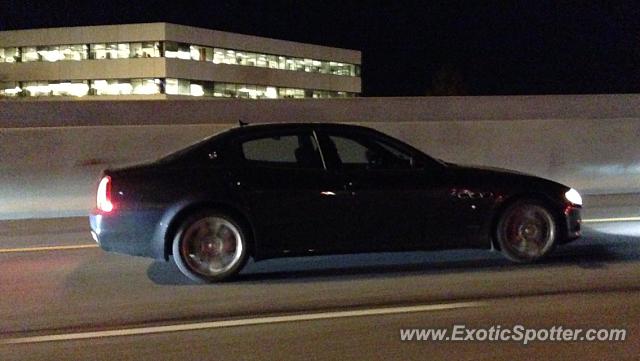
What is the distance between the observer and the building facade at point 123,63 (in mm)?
79688

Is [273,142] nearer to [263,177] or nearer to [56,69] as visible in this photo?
[263,177]

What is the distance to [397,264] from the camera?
29.7 ft

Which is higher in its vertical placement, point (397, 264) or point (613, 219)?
point (613, 219)

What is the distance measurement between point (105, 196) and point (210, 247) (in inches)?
42.5

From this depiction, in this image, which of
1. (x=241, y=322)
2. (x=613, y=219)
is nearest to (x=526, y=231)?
(x=241, y=322)

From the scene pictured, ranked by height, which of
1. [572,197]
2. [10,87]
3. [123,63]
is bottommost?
[572,197]

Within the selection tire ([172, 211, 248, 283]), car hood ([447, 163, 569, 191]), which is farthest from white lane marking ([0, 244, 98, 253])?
car hood ([447, 163, 569, 191])

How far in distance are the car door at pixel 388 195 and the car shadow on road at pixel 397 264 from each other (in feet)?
1.16

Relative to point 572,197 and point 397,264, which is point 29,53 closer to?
point 397,264

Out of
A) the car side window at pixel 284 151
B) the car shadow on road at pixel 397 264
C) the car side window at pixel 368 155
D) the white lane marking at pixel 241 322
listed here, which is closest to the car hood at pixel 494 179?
the car side window at pixel 368 155

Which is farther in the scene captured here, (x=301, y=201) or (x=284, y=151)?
(x=284, y=151)

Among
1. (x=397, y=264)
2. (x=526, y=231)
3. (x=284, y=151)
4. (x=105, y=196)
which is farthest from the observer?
(x=397, y=264)

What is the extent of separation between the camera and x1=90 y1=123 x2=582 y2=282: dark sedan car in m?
8.12

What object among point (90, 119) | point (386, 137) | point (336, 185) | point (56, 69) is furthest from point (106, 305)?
point (56, 69)
